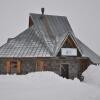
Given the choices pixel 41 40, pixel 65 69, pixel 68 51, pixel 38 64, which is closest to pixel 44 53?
pixel 38 64

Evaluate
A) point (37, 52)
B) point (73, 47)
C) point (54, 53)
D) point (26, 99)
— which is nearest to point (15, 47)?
point (37, 52)

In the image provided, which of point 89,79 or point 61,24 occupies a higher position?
point 61,24

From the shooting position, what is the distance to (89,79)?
19.6 m

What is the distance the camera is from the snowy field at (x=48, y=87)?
9273 mm

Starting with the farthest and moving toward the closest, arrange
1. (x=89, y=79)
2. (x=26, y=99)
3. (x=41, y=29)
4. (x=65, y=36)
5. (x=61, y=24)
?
(x=61, y=24) → (x=41, y=29) → (x=65, y=36) → (x=89, y=79) → (x=26, y=99)

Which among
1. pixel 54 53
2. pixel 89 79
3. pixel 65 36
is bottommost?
pixel 89 79

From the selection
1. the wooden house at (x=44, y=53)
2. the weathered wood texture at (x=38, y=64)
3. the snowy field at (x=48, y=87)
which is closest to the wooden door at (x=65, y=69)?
the wooden house at (x=44, y=53)

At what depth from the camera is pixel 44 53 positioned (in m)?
20.2

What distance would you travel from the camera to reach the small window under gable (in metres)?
20.8

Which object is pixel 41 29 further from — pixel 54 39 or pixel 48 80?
pixel 48 80

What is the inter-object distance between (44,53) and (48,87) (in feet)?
28.2

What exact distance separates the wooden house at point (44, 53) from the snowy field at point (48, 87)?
5.64ft

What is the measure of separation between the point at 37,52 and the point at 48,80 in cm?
666

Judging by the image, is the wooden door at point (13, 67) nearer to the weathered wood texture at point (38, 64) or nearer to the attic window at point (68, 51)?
the weathered wood texture at point (38, 64)
